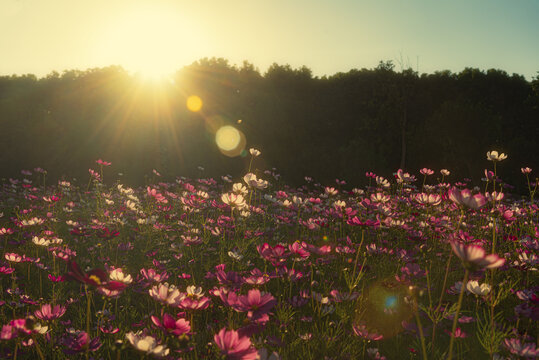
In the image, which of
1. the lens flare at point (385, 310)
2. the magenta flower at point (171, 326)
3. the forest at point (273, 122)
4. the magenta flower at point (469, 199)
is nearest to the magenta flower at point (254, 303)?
the magenta flower at point (171, 326)

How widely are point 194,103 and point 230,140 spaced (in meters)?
3.67

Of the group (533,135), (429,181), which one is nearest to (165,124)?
(429,181)

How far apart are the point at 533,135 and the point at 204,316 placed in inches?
797

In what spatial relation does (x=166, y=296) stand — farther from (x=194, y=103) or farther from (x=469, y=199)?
(x=194, y=103)

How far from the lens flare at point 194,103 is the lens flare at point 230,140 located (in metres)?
2.09

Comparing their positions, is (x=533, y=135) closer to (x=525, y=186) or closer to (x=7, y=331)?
(x=525, y=186)

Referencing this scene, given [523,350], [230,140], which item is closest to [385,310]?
[523,350]

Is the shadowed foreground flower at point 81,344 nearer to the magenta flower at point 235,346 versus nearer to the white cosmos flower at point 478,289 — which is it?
the magenta flower at point 235,346

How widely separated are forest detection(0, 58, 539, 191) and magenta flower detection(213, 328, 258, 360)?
9617 mm

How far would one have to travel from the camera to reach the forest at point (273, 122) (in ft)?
39.5

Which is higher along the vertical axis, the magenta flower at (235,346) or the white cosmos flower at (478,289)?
the magenta flower at (235,346)

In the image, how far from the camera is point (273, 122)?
14.8 m

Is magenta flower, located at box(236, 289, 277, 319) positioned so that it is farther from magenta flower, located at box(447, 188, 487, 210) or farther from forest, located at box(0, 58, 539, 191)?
forest, located at box(0, 58, 539, 191)

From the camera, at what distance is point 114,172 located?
10.9 meters
